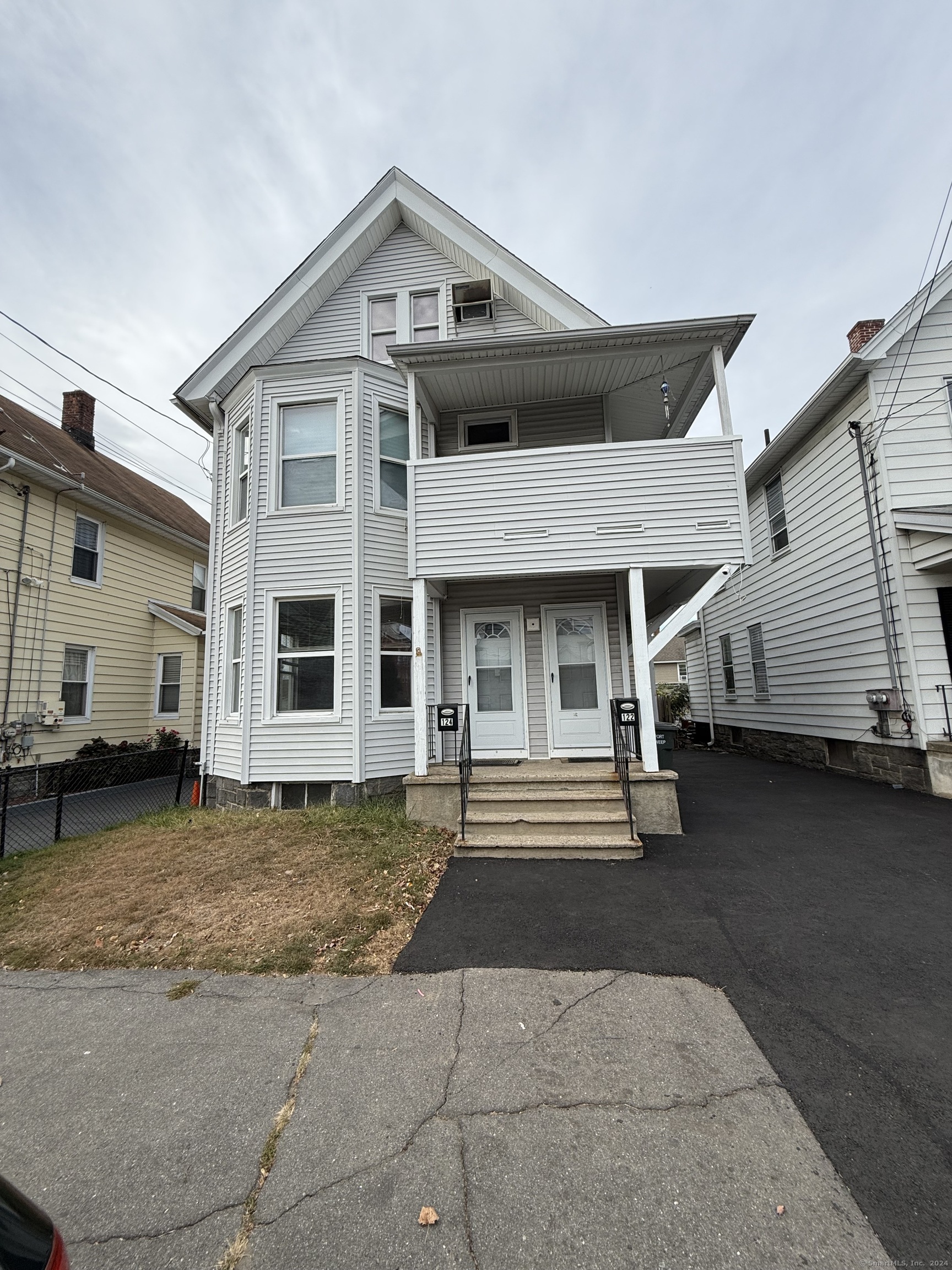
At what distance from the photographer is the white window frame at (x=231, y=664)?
8062 mm

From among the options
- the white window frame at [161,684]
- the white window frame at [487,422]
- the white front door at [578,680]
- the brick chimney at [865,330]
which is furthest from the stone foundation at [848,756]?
the white window frame at [161,684]

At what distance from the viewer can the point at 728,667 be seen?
15289 millimetres

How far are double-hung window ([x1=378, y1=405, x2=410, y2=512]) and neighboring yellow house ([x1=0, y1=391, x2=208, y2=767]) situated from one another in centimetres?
721

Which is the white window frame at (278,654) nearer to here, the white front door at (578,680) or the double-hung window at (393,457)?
the double-hung window at (393,457)

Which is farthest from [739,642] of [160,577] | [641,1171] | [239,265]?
[239,265]

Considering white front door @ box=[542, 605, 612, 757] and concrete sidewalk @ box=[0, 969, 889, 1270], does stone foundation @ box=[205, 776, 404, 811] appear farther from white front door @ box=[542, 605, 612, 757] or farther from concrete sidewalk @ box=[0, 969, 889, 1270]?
concrete sidewalk @ box=[0, 969, 889, 1270]

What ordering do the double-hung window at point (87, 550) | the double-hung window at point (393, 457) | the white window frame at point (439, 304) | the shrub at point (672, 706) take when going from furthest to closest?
the shrub at point (672, 706)
the double-hung window at point (87, 550)
the white window frame at point (439, 304)
the double-hung window at point (393, 457)

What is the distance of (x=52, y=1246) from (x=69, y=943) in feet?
13.6

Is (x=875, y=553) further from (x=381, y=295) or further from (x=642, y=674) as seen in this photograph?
(x=381, y=295)

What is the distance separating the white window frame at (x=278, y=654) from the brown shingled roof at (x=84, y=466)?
654 centimetres

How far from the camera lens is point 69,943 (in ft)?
13.3

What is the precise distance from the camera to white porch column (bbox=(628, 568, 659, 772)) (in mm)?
6324

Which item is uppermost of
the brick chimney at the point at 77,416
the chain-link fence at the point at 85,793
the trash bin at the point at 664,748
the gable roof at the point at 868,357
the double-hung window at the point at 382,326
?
the brick chimney at the point at 77,416

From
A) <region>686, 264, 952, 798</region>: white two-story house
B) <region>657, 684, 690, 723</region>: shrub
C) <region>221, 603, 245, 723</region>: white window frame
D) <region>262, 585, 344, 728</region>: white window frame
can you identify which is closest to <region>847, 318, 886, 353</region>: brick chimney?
<region>686, 264, 952, 798</region>: white two-story house
